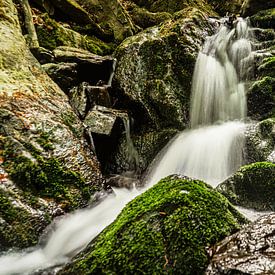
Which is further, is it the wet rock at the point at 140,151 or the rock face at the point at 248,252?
the wet rock at the point at 140,151

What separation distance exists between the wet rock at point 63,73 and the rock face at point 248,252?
6046mm

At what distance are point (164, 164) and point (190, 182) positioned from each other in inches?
152

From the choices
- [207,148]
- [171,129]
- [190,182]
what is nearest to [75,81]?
[171,129]

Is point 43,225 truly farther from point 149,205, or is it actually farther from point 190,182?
point 190,182

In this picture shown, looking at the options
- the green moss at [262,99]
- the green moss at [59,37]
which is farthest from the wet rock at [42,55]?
the green moss at [262,99]

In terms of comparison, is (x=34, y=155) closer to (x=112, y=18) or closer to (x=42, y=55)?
(x=42, y=55)

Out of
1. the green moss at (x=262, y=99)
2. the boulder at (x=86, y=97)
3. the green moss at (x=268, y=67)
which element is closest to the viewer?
the green moss at (x=262, y=99)

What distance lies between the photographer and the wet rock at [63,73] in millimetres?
6926

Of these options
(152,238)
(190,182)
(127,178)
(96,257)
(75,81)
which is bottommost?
(127,178)

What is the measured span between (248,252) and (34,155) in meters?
3.21

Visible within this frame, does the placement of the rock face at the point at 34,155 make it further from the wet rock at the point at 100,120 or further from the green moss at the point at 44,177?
the wet rock at the point at 100,120

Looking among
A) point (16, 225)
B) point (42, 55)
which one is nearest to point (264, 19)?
point (42, 55)

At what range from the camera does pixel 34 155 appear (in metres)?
4.03

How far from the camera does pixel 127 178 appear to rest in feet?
20.8
